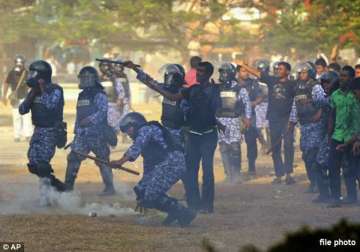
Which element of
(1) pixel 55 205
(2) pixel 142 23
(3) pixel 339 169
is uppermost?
(2) pixel 142 23

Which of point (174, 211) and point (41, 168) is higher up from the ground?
point (41, 168)

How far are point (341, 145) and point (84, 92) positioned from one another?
3473mm

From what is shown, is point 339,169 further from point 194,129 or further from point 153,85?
point 153,85

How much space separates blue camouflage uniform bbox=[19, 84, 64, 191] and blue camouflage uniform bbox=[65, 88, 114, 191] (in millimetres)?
778

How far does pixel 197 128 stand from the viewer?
11.7m

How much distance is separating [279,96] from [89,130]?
3647 mm

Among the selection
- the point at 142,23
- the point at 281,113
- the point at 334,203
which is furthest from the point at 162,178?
the point at 142,23

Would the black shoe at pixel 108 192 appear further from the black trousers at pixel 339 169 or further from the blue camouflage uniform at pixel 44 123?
the black trousers at pixel 339 169

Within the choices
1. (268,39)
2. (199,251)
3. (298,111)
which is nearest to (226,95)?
(298,111)

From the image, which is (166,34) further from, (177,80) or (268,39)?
(177,80)

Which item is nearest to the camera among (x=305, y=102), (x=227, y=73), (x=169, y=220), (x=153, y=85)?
(x=169, y=220)

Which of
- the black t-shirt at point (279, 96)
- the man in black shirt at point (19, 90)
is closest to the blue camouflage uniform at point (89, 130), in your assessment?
the black t-shirt at point (279, 96)

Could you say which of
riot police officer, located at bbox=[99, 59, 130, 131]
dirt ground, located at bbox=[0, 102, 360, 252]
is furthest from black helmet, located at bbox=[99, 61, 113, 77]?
dirt ground, located at bbox=[0, 102, 360, 252]

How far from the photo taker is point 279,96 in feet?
48.9
